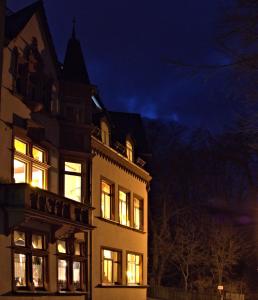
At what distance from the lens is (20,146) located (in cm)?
2527

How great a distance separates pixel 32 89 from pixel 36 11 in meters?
3.16

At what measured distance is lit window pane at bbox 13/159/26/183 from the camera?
24.9 m

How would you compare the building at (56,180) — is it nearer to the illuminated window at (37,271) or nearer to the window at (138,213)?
the illuminated window at (37,271)

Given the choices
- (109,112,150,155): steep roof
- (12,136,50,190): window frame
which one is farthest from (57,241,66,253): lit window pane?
(109,112,150,155): steep roof

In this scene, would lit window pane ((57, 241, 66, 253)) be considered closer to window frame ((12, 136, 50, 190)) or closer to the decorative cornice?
window frame ((12, 136, 50, 190))

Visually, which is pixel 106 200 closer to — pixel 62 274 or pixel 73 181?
pixel 73 181

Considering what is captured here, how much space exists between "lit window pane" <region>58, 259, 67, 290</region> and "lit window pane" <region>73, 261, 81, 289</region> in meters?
0.99

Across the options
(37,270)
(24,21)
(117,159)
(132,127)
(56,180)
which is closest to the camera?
(37,270)

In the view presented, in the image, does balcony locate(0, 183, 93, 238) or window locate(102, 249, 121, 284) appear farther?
window locate(102, 249, 121, 284)

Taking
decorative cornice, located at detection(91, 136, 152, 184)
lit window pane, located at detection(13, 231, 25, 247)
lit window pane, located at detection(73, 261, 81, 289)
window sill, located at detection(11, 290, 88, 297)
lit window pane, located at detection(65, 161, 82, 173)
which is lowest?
window sill, located at detection(11, 290, 88, 297)

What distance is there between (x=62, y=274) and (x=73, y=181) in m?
4.13

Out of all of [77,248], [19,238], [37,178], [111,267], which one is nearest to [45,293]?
[19,238]

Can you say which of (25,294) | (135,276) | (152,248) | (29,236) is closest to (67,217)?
(29,236)

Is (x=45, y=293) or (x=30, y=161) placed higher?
(x=30, y=161)
